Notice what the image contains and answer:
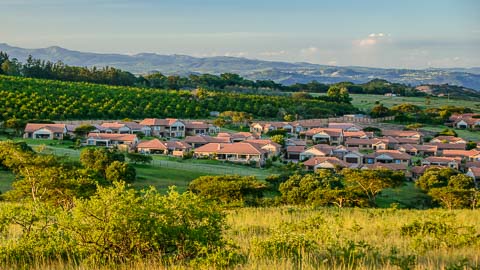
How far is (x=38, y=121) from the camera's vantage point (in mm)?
52250

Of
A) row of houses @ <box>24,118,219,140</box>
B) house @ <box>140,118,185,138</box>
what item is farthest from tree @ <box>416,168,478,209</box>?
house @ <box>140,118,185,138</box>

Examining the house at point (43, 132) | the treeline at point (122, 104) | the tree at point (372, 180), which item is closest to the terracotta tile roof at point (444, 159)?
Answer: the tree at point (372, 180)

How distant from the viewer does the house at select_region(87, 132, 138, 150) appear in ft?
154

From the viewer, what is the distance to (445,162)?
43406 mm

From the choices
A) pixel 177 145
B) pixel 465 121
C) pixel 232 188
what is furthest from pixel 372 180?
pixel 465 121

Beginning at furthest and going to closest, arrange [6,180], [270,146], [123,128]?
[123,128]
[270,146]
[6,180]

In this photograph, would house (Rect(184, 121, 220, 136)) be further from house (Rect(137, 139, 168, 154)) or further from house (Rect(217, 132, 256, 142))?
house (Rect(137, 139, 168, 154))

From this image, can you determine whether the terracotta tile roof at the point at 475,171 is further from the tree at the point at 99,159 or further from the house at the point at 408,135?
the tree at the point at 99,159

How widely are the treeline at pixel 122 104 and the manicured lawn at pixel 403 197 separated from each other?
3539 centimetres

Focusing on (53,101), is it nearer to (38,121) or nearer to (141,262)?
(38,121)

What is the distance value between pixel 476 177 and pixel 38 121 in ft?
121

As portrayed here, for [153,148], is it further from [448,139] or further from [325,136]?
[448,139]

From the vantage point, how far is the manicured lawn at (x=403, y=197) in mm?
28987

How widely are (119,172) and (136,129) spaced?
26229 millimetres
